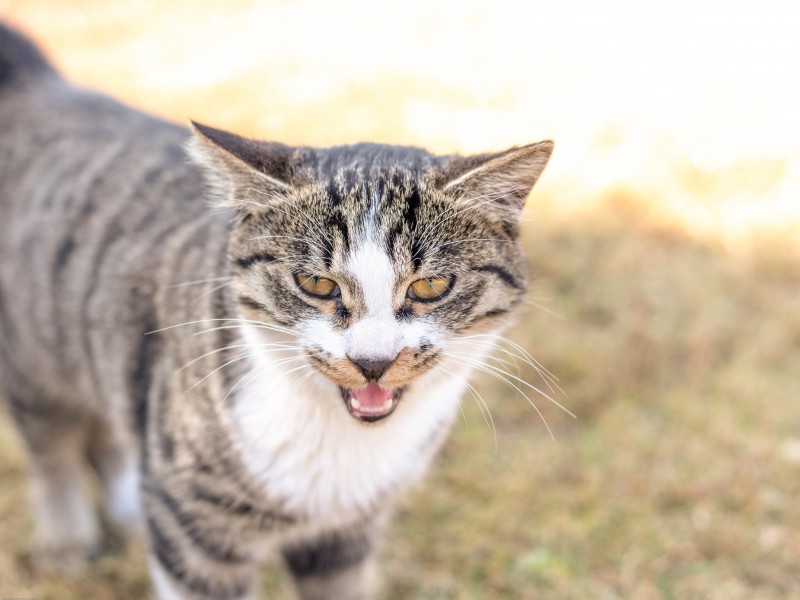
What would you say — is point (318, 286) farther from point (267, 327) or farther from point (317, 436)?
point (317, 436)

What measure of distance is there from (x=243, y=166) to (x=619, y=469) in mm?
1808

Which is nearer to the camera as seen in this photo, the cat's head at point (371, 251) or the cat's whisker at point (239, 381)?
the cat's head at point (371, 251)

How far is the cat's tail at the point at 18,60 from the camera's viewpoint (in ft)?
8.23

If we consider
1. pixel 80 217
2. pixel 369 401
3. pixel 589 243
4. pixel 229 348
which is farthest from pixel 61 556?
pixel 589 243

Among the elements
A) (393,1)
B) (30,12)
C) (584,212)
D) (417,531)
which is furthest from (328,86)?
(417,531)

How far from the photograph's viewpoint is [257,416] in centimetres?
173

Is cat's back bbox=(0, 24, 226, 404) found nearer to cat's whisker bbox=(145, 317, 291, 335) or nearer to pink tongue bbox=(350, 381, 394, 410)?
cat's whisker bbox=(145, 317, 291, 335)

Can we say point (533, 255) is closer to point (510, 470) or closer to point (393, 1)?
point (510, 470)

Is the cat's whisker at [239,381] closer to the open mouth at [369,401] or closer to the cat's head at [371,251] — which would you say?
the cat's head at [371,251]

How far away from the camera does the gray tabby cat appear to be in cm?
154

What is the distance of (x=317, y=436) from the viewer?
1.74 meters

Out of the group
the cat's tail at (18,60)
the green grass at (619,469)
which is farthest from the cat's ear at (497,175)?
the cat's tail at (18,60)

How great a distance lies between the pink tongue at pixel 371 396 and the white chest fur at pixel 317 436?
0.06 metres

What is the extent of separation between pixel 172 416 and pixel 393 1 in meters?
5.46
